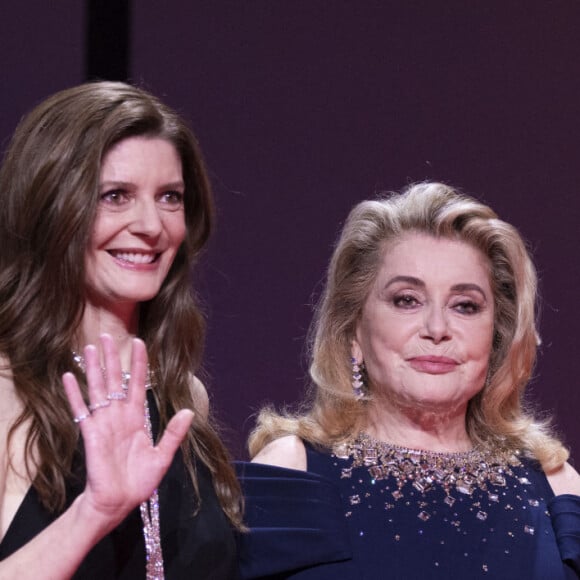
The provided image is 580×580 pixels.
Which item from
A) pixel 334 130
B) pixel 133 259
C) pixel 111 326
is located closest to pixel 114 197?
pixel 133 259

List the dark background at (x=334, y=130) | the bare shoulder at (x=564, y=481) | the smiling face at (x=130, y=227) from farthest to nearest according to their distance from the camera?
the dark background at (x=334, y=130)
the bare shoulder at (x=564, y=481)
the smiling face at (x=130, y=227)

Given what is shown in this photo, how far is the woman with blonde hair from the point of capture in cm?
252

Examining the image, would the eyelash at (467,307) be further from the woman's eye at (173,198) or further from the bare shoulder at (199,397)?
the woman's eye at (173,198)

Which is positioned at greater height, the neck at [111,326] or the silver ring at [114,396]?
the silver ring at [114,396]

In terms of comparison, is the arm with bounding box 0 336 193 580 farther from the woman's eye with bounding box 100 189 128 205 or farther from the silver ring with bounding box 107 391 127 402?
the woman's eye with bounding box 100 189 128 205

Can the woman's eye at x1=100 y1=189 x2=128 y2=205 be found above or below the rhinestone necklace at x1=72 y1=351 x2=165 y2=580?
above

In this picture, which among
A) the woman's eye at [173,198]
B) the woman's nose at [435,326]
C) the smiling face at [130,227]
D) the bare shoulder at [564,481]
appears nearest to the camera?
the smiling face at [130,227]

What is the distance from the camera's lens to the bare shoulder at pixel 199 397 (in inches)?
97.2

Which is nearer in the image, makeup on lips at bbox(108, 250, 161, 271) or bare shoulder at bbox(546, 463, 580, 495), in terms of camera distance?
makeup on lips at bbox(108, 250, 161, 271)

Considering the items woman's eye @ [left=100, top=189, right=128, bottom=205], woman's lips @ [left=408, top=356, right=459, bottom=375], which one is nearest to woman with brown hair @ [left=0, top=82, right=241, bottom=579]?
woman's eye @ [left=100, top=189, right=128, bottom=205]

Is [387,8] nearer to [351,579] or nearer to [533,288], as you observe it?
[533,288]

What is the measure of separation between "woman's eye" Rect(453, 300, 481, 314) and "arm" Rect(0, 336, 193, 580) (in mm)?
912

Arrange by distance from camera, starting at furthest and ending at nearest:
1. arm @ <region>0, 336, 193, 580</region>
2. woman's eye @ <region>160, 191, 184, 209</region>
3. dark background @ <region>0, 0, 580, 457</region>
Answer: dark background @ <region>0, 0, 580, 457</region> → woman's eye @ <region>160, 191, 184, 209</region> → arm @ <region>0, 336, 193, 580</region>

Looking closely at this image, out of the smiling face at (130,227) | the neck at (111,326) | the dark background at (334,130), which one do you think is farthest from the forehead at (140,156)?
the dark background at (334,130)
